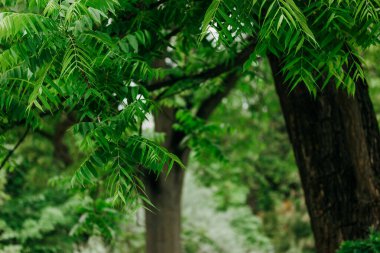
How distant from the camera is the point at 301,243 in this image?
61.0ft

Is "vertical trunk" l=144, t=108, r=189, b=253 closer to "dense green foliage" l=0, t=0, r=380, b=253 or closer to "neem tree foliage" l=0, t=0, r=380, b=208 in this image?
"dense green foliage" l=0, t=0, r=380, b=253

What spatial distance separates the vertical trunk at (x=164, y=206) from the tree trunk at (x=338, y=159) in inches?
174

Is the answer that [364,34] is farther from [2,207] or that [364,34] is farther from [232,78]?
[2,207]

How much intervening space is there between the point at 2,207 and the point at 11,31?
10968 mm

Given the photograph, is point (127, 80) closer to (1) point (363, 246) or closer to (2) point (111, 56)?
(2) point (111, 56)

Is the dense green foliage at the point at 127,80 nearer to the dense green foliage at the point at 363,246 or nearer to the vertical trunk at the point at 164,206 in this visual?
the vertical trunk at the point at 164,206

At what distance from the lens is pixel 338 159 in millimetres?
4684

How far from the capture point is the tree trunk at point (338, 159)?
4.59m

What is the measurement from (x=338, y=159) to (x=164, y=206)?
491cm

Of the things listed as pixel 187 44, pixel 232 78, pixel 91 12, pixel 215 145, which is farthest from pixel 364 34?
pixel 232 78

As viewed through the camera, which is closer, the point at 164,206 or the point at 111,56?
the point at 111,56

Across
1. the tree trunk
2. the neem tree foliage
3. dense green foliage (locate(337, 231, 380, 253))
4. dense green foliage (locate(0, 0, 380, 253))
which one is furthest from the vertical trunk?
the neem tree foliage

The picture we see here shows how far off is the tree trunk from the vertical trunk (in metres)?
4.41

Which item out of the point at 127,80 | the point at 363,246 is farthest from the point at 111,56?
the point at 363,246
